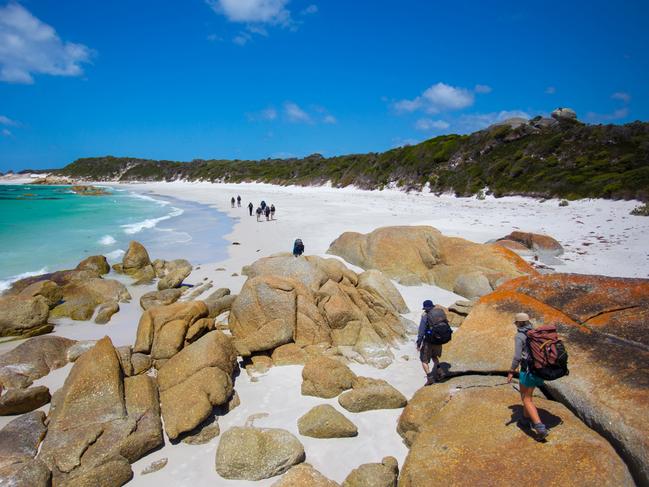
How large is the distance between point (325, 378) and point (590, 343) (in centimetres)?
434

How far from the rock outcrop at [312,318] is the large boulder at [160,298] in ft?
13.8

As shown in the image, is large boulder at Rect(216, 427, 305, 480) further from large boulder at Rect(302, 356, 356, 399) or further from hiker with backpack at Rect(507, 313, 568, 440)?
hiker with backpack at Rect(507, 313, 568, 440)

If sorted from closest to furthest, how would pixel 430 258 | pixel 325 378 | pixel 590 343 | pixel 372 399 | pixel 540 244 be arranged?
pixel 590 343 < pixel 372 399 < pixel 325 378 < pixel 430 258 < pixel 540 244

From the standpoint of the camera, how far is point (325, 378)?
7.01 metres

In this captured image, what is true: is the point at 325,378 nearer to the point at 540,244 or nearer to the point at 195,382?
the point at 195,382

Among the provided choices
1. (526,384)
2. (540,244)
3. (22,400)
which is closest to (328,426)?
(526,384)

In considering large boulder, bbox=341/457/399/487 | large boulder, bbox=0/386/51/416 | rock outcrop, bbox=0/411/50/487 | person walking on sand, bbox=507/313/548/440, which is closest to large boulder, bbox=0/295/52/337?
large boulder, bbox=0/386/51/416

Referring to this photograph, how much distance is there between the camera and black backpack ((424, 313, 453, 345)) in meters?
6.72

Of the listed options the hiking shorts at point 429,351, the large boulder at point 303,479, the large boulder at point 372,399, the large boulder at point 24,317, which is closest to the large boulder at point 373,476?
the large boulder at point 303,479

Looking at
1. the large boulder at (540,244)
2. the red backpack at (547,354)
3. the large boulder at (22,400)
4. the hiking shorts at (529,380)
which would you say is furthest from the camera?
the large boulder at (540,244)

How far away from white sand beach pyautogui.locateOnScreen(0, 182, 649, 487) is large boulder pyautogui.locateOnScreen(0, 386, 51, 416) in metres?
0.21

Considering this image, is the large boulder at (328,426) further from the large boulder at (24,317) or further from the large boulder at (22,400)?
the large boulder at (24,317)

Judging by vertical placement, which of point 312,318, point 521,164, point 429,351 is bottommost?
point 312,318

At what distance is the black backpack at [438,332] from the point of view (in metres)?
6.72
